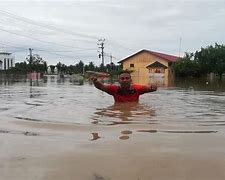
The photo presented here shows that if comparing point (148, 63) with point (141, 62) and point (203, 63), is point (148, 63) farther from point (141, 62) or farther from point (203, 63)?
point (203, 63)

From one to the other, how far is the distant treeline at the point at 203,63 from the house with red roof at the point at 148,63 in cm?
246

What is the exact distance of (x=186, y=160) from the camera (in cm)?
508

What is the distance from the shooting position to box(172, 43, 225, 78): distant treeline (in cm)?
6706

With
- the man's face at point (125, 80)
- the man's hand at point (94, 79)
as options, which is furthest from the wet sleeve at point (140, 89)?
the man's hand at point (94, 79)

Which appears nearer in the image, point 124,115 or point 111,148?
point 111,148

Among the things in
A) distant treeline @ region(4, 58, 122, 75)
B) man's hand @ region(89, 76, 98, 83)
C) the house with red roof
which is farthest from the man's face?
distant treeline @ region(4, 58, 122, 75)

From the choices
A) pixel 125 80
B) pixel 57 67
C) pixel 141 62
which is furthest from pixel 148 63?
pixel 125 80

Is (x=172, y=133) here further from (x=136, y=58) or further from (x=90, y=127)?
(x=136, y=58)

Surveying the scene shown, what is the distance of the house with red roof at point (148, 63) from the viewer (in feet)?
235

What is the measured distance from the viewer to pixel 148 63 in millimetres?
76375

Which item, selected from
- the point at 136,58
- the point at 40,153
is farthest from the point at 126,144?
the point at 136,58

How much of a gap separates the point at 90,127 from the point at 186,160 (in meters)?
3.03

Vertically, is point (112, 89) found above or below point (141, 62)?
below

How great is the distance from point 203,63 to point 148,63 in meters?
11.1
